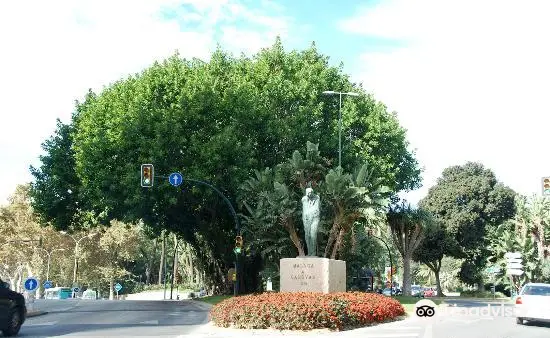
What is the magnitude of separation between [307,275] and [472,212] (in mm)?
42514

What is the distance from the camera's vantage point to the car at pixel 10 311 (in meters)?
17.0

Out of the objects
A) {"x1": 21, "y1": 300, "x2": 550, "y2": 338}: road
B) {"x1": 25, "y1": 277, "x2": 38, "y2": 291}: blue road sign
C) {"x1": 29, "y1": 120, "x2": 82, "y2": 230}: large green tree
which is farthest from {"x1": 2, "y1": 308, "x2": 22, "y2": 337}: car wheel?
{"x1": 29, "y1": 120, "x2": 82, "y2": 230}: large green tree

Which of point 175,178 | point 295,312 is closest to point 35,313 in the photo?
point 175,178

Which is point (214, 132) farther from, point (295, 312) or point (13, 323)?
point (13, 323)

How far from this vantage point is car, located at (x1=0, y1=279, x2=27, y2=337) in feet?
55.8

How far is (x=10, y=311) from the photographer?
17.2 metres

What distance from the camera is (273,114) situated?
123 ft

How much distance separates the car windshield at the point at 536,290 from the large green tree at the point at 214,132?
1710 cm

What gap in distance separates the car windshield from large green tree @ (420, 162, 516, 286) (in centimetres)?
4067

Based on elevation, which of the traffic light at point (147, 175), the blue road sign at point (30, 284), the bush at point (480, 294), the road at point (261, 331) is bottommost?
the bush at point (480, 294)

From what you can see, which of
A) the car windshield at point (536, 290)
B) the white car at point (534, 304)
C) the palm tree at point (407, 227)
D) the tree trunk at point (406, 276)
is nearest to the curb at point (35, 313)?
the white car at point (534, 304)

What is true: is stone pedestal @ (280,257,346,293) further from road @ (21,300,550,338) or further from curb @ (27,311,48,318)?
curb @ (27,311,48,318)

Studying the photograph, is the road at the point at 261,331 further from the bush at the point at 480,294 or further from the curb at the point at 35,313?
the bush at the point at 480,294

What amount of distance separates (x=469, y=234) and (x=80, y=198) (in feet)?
128
